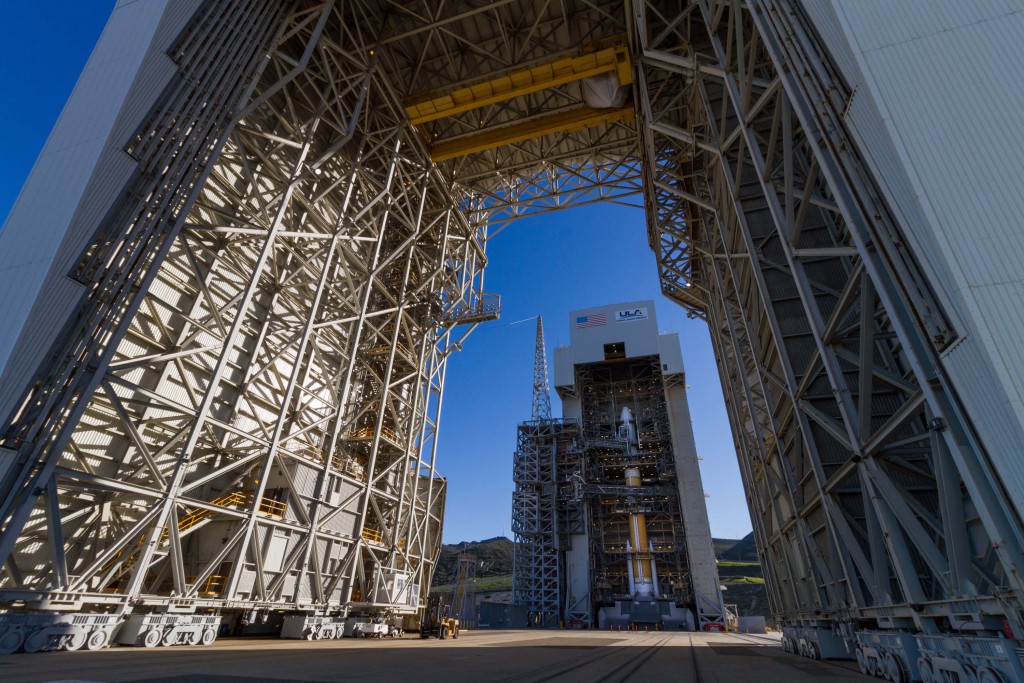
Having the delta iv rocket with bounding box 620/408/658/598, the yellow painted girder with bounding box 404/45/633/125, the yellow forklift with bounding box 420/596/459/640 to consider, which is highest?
the yellow painted girder with bounding box 404/45/633/125

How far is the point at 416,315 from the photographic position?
71.7ft

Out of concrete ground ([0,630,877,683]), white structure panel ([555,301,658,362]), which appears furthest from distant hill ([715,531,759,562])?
concrete ground ([0,630,877,683])

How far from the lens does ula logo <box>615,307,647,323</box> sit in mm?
36719

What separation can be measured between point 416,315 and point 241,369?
8.31 m

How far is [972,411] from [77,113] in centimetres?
1528

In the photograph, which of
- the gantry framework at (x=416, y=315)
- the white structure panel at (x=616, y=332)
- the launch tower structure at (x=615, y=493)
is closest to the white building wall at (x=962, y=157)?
the gantry framework at (x=416, y=315)

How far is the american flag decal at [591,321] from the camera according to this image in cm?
3759

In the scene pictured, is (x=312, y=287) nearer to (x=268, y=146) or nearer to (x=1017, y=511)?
(x=268, y=146)

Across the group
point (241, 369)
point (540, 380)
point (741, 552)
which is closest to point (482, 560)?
point (540, 380)

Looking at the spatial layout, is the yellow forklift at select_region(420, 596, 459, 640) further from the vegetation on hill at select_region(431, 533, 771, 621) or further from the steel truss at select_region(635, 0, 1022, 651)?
the vegetation on hill at select_region(431, 533, 771, 621)

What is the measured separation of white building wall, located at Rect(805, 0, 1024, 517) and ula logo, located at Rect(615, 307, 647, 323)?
31.0 m

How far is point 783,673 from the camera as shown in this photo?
22.2 ft

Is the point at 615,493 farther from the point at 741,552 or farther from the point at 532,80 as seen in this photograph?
the point at 741,552

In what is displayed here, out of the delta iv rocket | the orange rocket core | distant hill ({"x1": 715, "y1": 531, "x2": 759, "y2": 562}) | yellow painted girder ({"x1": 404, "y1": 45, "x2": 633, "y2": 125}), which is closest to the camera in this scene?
yellow painted girder ({"x1": 404, "y1": 45, "x2": 633, "y2": 125})
